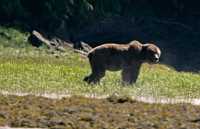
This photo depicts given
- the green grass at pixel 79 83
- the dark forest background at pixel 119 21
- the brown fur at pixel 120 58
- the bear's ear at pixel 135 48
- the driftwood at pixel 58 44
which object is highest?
the dark forest background at pixel 119 21

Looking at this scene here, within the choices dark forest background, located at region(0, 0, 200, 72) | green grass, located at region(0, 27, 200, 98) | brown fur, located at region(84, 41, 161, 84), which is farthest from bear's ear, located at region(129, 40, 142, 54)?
dark forest background, located at region(0, 0, 200, 72)

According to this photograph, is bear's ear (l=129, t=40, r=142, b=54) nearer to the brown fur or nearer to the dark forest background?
the brown fur

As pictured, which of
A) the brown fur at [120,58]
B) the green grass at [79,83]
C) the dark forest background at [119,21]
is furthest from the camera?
the dark forest background at [119,21]

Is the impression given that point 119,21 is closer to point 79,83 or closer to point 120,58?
point 120,58

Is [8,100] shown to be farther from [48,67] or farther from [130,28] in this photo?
[130,28]

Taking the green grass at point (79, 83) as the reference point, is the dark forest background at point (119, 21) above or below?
above

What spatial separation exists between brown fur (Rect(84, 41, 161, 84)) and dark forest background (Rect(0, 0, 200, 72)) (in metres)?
11.0

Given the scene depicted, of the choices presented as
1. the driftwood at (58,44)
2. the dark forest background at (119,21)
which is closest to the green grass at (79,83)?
the driftwood at (58,44)

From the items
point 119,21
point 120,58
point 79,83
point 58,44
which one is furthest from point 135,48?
point 119,21

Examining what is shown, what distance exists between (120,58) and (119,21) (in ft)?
57.4

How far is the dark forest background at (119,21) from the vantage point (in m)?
32.3

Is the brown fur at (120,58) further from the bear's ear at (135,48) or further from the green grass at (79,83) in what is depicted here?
the green grass at (79,83)

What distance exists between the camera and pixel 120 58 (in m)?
19.8

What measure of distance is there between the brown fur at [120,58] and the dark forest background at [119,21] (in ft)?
36.0
